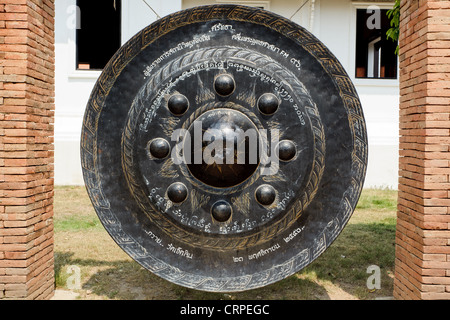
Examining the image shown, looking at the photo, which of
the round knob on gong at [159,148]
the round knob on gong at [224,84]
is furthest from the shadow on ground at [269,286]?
the round knob on gong at [224,84]

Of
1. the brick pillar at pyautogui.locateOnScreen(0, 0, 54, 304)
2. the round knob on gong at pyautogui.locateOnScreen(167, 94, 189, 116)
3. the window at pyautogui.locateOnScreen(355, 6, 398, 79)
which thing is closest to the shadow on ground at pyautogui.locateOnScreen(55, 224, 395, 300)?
the brick pillar at pyautogui.locateOnScreen(0, 0, 54, 304)

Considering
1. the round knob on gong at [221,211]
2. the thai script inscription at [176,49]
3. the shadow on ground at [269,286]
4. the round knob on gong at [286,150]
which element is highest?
the thai script inscription at [176,49]

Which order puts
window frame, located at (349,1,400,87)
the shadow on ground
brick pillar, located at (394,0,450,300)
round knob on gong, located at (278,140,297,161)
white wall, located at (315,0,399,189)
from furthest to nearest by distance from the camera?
1. window frame, located at (349,1,400,87)
2. white wall, located at (315,0,399,189)
3. the shadow on ground
4. brick pillar, located at (394,0,450,300)
5. round knob on gong, located at (278,140,297,161)

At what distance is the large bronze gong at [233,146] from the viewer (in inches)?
115

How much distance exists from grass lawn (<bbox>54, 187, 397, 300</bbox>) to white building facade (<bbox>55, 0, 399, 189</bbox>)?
2.99 m

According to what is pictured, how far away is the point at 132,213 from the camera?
3053 mm

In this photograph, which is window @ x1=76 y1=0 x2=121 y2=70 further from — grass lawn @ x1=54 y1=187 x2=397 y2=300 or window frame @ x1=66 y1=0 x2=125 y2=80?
grass lawn @ x1=54 y1=187 x2=397 y2=300

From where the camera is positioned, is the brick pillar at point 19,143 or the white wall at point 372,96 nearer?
the brick pillar at point 19,143

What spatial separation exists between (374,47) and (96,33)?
7865mm

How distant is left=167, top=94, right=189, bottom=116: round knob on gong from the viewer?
2.91m

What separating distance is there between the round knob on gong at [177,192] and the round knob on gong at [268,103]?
0.79 meters

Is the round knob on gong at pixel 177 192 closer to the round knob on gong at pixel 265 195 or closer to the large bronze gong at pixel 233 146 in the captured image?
the large bronze gong at pixel 233 146

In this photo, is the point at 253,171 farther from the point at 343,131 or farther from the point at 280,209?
the point at 343,131

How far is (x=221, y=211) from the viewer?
2.94 meters
